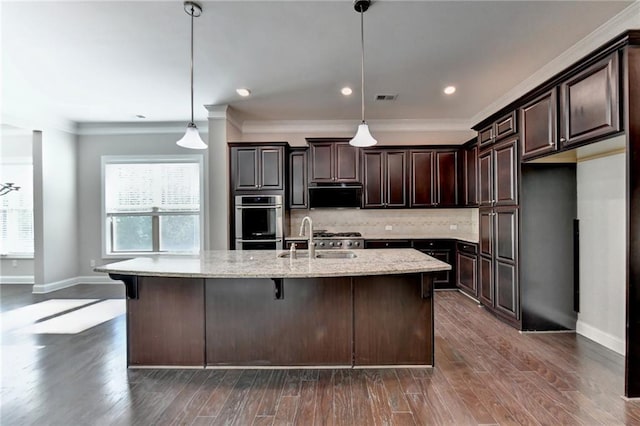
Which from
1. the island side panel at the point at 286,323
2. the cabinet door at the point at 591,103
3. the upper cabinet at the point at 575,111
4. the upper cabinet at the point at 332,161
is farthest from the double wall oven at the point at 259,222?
the cabinet door at the point at 591,103

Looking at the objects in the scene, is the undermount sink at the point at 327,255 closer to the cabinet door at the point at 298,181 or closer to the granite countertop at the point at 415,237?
the granite countertop at the point at 415,237

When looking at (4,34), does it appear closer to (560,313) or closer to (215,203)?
(215,203)

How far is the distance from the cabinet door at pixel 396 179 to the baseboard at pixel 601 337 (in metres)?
2.79

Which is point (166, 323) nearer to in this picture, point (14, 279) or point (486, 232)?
point (486, 232)

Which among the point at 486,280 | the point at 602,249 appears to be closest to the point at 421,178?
the point at 486,280

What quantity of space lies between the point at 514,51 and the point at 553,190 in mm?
1503

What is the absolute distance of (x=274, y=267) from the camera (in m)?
2.37

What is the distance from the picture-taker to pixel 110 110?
16.9ft

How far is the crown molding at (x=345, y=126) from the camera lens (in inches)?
224

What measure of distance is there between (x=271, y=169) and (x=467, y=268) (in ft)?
11.0

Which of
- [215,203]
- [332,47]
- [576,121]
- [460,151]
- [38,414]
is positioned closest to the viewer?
[38,414]

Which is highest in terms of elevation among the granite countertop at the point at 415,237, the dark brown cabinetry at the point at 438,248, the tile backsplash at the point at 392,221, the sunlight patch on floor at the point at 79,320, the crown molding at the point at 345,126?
the crown molding at the point at 345,126

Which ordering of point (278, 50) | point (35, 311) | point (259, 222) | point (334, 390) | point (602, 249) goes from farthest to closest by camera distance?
1. point (259, 222)
2. point (35, 311)
3. point (278, 50)
4. point (602, 249)
5. point (334, 390)

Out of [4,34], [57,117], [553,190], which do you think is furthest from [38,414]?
[57,117]
